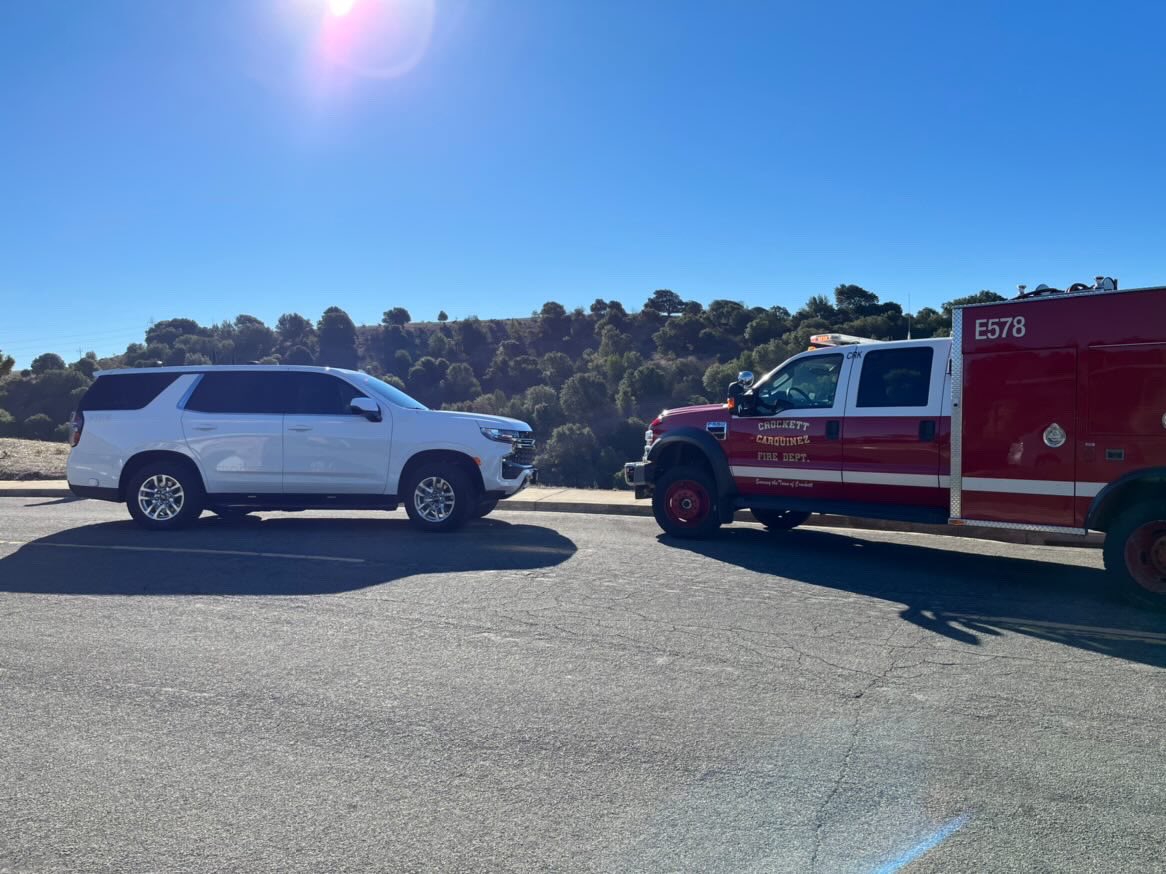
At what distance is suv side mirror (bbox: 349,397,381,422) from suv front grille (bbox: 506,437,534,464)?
161cm

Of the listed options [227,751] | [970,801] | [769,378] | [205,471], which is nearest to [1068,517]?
[769,378]

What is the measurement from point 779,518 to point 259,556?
579cm

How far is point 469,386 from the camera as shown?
4275 cm

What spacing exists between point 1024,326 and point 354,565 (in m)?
6.28

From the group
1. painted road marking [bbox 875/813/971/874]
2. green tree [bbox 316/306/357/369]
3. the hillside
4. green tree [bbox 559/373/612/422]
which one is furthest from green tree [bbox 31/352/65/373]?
painted road marking [bbox 875/813/971/874]

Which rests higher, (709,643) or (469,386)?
(469,386)

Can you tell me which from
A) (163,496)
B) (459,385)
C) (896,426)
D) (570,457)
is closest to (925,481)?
(896,426)

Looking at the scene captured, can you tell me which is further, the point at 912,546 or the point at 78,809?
the point at 912,546

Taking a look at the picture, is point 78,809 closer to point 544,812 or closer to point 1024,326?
point 544,812

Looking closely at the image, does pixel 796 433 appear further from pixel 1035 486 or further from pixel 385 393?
pixel 385 393

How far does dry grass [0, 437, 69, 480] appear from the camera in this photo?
60.9 ft

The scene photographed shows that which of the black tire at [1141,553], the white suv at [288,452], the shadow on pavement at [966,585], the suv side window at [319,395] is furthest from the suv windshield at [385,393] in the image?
the black tire at [1141,553]

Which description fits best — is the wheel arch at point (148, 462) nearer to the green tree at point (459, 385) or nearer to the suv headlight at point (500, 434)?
Answer: the suv headlight at point (500, 434)

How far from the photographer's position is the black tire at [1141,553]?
7617 mm
